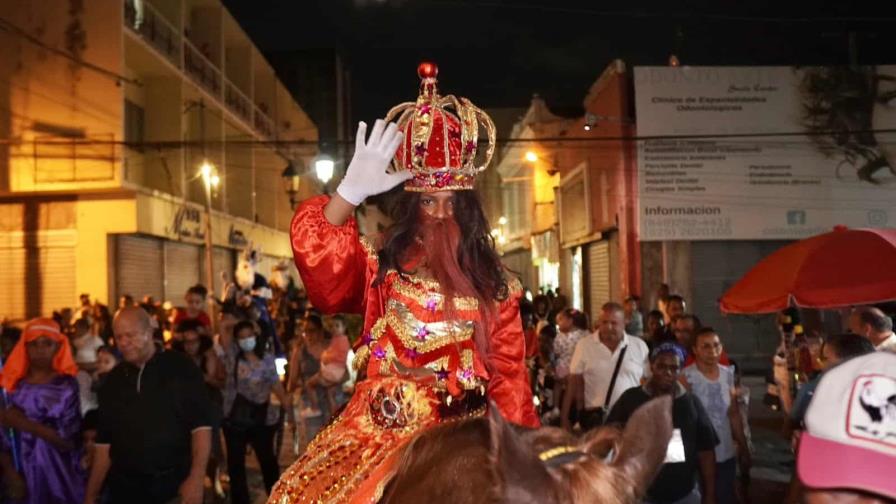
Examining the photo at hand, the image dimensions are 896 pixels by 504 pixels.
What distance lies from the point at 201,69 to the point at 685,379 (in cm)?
2276

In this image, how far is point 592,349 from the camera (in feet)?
28.7

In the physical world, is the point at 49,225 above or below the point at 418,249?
above

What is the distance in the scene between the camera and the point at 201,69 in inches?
1046

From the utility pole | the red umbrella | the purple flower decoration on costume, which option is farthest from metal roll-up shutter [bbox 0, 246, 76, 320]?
the purple flower decoration on costume

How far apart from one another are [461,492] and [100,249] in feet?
65.4

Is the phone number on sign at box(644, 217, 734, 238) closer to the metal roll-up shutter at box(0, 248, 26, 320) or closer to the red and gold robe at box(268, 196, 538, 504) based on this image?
the metal roll-up shutter at box(0, 248, 26, 320)

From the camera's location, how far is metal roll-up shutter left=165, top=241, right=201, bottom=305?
2383cm

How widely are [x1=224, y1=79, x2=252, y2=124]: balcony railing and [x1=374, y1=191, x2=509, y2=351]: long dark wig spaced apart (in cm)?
2734

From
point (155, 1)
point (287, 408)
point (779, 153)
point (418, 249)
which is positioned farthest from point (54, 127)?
point (418, 249)

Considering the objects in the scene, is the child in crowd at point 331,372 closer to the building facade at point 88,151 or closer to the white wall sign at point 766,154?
the building facade at point 88,151

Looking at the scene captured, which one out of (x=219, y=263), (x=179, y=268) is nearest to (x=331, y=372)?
(x=179, y=268)

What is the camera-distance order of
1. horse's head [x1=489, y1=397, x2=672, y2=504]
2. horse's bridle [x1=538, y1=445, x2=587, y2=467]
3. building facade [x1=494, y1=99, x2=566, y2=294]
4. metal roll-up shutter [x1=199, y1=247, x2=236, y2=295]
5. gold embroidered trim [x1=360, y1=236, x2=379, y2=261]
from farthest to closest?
building facade [x1=494, y1=99, x2=566, y2=294]
metal roll-up shutter [x1=199, y1=247, x2=236, y2=295]
gold embroidered trim [x1=360, y1=236, x2=379, y2=261]
horse's bridle [x1=538, y1=445, x2=587, y2=467]
horse's head [x1=489, y1=397, x2=672, y2=504]

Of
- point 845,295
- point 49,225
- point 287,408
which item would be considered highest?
point 49,225

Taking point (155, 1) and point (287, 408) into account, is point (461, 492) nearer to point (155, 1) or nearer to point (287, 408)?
point (287, 408)
